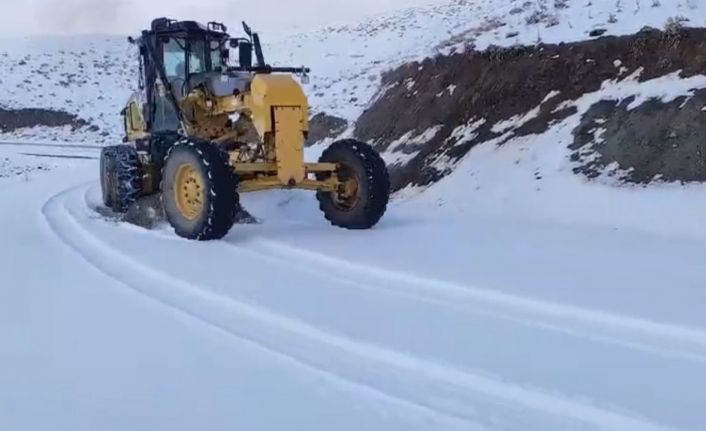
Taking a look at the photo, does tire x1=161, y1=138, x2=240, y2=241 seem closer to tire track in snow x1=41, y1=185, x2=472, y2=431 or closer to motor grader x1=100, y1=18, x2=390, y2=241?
motor grader x1=100, y1=18, x2=390, y2=241

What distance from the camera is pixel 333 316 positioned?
5344mm

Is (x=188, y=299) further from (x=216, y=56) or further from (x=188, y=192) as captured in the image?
(x=216, y=56)

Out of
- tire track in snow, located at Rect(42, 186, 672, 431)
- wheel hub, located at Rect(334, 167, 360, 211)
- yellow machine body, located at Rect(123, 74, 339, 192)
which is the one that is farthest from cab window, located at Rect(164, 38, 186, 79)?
tire track in snow, located at Rect(42, 186, 672, 431)

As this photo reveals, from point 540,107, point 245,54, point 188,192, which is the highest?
point 245,54

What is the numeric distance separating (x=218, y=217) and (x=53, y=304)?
9.42ft

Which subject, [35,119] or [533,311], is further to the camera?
[35,119]

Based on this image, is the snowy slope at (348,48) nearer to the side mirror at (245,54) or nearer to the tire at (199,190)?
the side mirror at (245,54)

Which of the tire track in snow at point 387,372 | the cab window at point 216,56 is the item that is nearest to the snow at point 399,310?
the tire track in snow at point 387,372

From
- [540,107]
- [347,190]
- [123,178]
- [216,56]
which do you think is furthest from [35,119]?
[347,190]

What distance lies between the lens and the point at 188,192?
29.9ft

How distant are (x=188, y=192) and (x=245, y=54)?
2.10 m

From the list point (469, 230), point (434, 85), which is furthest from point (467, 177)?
point (434, 85)

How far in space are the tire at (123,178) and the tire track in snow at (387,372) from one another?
504cm

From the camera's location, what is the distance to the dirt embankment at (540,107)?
9.47 m
